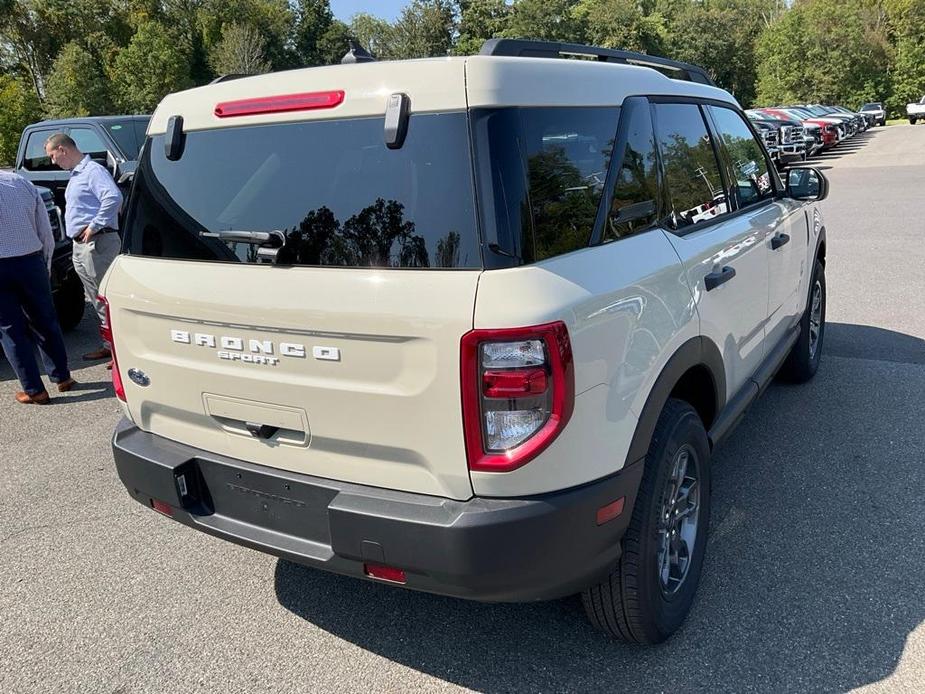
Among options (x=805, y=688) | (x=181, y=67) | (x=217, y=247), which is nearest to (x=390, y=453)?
(x=217, y=247)

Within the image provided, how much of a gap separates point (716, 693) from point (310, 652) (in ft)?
4.53

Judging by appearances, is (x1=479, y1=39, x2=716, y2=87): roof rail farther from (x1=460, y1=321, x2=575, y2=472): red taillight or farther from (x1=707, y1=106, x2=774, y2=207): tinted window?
(x1=460, y1=321, x2=575, y2=472): red taillight

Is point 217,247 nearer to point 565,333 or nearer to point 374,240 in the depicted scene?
point 374,240

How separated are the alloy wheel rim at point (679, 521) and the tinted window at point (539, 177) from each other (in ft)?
2.94

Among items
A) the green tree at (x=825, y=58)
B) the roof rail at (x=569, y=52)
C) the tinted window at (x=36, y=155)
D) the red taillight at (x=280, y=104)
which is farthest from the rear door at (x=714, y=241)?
the green tree at (x=825, y=58)

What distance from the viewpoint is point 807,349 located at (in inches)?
187

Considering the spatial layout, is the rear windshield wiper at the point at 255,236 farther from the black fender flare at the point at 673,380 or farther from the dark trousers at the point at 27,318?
the dark trousers at the point at 27,318

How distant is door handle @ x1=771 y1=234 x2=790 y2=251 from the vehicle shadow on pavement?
1.11 metres

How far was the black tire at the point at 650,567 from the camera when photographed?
232 centimetres

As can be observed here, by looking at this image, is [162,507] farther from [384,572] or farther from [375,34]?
[375,34]

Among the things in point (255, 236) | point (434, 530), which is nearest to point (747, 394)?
point (434, 530)

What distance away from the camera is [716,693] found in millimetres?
2354

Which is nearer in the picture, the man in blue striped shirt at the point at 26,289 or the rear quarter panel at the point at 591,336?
the rear quarter panel at the point at 591,336

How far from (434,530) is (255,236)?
1.05 meters
